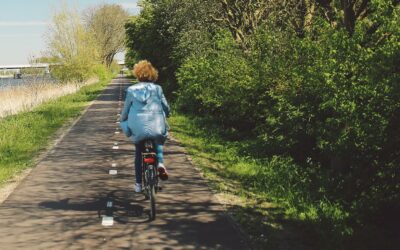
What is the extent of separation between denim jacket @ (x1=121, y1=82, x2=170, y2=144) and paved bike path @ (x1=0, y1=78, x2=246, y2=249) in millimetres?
1145

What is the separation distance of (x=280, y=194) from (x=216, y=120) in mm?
9865

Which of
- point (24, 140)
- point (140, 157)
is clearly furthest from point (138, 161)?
point (24, 140)

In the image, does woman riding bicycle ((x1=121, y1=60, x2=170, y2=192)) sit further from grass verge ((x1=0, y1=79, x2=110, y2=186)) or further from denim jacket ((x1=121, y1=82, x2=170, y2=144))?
grass verge ((x1=0, y1=79, x2=110, y2=186))

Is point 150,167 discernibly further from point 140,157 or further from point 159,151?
point 140,157

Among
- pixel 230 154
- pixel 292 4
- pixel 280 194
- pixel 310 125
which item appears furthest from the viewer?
pixel 292 4

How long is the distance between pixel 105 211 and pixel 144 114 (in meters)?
1.54

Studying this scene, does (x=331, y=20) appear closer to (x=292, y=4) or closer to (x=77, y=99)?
(x=292, y=4)

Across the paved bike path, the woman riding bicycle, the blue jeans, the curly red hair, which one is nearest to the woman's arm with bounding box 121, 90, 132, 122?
the woman riding bicycle

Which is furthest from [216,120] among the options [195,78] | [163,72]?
[163,72]

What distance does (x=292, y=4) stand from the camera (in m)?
18.7

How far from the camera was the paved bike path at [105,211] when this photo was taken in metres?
5.47

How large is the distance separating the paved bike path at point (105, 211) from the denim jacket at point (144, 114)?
1145mm

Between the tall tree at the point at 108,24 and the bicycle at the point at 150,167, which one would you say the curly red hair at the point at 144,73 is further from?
the tall tree at the point at 108,24

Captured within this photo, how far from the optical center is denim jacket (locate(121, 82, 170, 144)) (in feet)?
21.2
